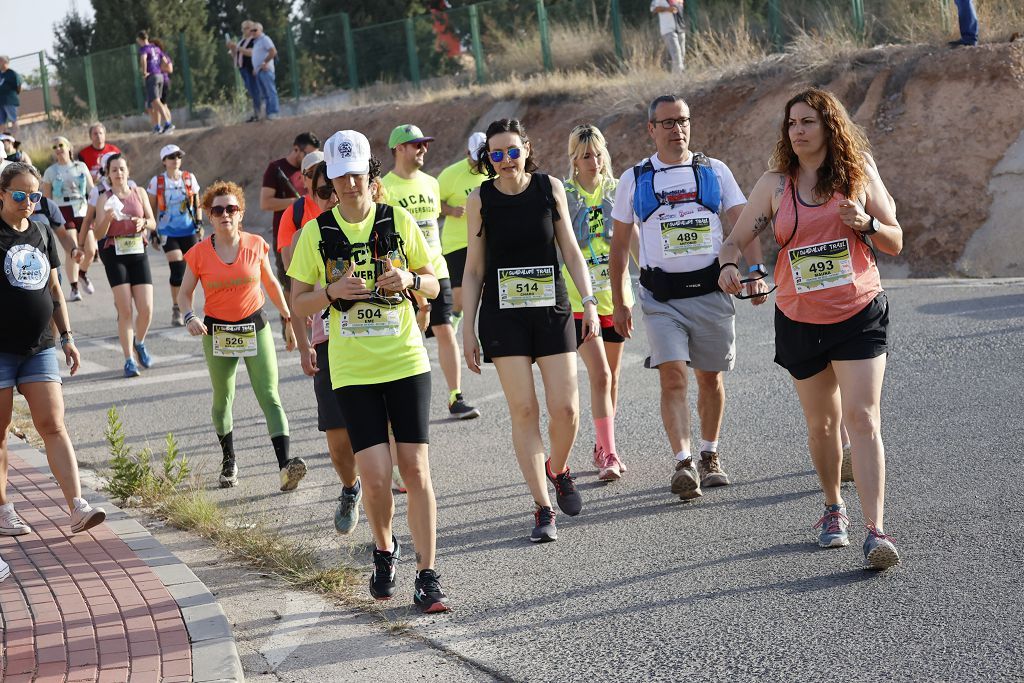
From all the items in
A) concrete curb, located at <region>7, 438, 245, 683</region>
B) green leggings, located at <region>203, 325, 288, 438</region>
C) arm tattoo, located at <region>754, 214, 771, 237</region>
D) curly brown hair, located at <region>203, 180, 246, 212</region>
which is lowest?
concrete curb, located at <region>7, 438, 245, 683</region>

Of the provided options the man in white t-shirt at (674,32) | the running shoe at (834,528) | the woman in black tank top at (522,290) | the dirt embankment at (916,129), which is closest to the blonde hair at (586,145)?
the woman in black tank top at (522,290)

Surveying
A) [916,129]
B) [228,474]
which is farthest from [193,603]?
[916,129]

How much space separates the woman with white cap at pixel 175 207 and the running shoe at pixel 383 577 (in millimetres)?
8888

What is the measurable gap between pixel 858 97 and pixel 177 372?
11226 millimetres

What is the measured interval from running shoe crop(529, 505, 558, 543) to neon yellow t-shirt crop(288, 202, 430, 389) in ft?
3.87

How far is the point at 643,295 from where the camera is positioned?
7.45m

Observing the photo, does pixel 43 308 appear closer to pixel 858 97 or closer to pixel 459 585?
pixel 459 585

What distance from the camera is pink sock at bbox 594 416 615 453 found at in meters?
7.79

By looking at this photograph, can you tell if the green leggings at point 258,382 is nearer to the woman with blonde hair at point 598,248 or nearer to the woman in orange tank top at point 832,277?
the woman with blonde hair at point 598,248

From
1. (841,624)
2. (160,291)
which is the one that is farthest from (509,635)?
(160,291)

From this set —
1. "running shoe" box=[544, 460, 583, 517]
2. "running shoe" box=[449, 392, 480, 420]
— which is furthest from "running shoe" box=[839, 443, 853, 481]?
"running shoe" box=[449, 392, 480, 420]

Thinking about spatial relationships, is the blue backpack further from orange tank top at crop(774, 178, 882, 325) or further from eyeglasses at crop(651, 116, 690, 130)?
orange tank top at crop(774, 178, 882, 325)

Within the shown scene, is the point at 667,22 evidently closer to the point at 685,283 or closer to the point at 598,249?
the point at 598,249

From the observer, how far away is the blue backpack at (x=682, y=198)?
719 centimetres
